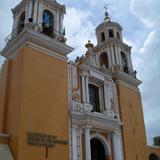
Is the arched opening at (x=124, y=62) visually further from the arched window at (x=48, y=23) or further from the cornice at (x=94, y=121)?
the arched window at (x=48, y=23)

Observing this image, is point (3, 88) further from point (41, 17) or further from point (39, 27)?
point (41, 17)

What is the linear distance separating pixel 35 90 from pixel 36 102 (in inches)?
25.3

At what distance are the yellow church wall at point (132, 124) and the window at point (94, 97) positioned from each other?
6.12 ft

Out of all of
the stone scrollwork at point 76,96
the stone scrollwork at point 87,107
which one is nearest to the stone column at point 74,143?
the stone scrollwork at point 87,107

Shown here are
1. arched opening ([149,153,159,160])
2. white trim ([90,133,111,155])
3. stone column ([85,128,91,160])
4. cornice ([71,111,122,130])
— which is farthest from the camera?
arched opening ([149,153,159,160])

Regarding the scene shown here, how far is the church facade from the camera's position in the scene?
1166 centimetres

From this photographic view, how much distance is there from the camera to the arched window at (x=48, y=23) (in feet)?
50.4

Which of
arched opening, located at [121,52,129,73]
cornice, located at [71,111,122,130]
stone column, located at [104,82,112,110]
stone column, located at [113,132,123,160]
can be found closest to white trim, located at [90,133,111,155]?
stone column, located at [113,132,123,160]

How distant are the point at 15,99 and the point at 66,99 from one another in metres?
2.89

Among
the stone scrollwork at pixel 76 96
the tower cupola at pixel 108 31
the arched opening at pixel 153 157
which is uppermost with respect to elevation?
the tower cupola at pixel 108 31

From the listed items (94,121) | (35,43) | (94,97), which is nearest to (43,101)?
(35,43)

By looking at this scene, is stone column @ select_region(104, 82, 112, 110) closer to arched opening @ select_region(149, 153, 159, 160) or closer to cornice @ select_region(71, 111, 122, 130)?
cornice @ select_region(71, 111, 122, 130)

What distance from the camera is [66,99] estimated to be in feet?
45.1

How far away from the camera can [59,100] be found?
13.3 meters
